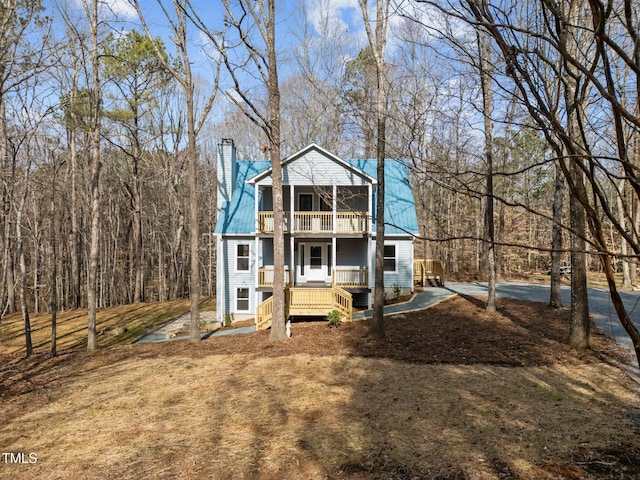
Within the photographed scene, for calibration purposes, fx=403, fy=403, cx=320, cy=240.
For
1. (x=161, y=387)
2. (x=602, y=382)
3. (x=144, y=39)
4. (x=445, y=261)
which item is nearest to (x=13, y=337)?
(x=161, y=387)

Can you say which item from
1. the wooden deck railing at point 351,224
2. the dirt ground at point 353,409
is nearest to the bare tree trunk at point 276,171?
the dirt ground at point 353,409

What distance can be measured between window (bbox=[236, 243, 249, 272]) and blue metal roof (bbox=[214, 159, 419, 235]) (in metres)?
0.71

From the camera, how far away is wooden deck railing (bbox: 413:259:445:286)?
70.9 feet

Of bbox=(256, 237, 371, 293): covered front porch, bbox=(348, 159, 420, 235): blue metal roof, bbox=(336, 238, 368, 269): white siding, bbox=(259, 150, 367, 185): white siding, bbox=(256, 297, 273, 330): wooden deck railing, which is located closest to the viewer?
bbox=(256, 297, 273, 330): wooden deck railing

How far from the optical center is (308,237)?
1644cm

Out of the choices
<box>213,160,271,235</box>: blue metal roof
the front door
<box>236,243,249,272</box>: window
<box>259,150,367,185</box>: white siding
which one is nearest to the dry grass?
<box>236,243,249,272</box>: window

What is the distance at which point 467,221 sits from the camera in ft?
104

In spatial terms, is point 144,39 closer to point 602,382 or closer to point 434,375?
point 434,375

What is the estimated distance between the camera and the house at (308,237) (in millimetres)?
16281

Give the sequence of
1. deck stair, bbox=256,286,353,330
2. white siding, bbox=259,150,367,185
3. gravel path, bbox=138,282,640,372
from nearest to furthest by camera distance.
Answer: gravel path, bbox=138,282,640,372 < deck stair, bbox=256,286,353,330 < white siding, bbox=259,150,367,185

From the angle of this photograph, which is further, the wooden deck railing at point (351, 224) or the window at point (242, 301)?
the window at point (242, 301)

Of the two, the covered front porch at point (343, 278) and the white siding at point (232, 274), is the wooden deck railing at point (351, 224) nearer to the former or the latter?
the covered front porch at point (343, 278)

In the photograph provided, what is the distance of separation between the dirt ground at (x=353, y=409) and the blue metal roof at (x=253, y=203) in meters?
6.62

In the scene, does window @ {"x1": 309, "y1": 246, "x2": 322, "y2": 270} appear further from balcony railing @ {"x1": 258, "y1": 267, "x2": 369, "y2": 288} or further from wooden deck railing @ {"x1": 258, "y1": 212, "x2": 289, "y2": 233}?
wooden deck railing @ {"x1": 258, "y1": 212, "x2": 289, "y2": 233}
